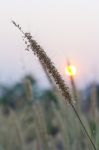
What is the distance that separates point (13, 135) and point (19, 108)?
600 cm

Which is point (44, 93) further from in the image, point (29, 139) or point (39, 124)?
point (39, 124)

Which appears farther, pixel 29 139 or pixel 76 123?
pixel 29 139

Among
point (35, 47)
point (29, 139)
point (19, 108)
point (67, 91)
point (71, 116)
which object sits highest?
point (19, 108)

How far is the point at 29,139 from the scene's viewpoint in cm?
880

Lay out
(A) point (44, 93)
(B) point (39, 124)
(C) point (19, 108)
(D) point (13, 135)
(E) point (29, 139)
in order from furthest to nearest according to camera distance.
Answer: (A) point (44, 93)
(C) point (19, 108)
(E) point (29, 139)
(D) point (13, 135)
(B) point (39, 124)

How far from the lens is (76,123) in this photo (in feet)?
11.2

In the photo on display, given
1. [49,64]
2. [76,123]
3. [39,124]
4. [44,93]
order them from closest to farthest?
[49,64] → [39,124] → [76,123] → [44,93]

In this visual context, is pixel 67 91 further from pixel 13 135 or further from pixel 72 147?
pixel 13 135

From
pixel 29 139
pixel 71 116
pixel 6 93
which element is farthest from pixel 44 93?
pixel 71 116

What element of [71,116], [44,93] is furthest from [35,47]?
[44,93]

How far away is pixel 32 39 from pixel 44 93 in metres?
14.6

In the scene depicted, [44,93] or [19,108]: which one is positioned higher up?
[44,93]

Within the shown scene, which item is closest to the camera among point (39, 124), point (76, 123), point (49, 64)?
point (49, 64)

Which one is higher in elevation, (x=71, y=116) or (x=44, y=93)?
(x=44, y=93)
